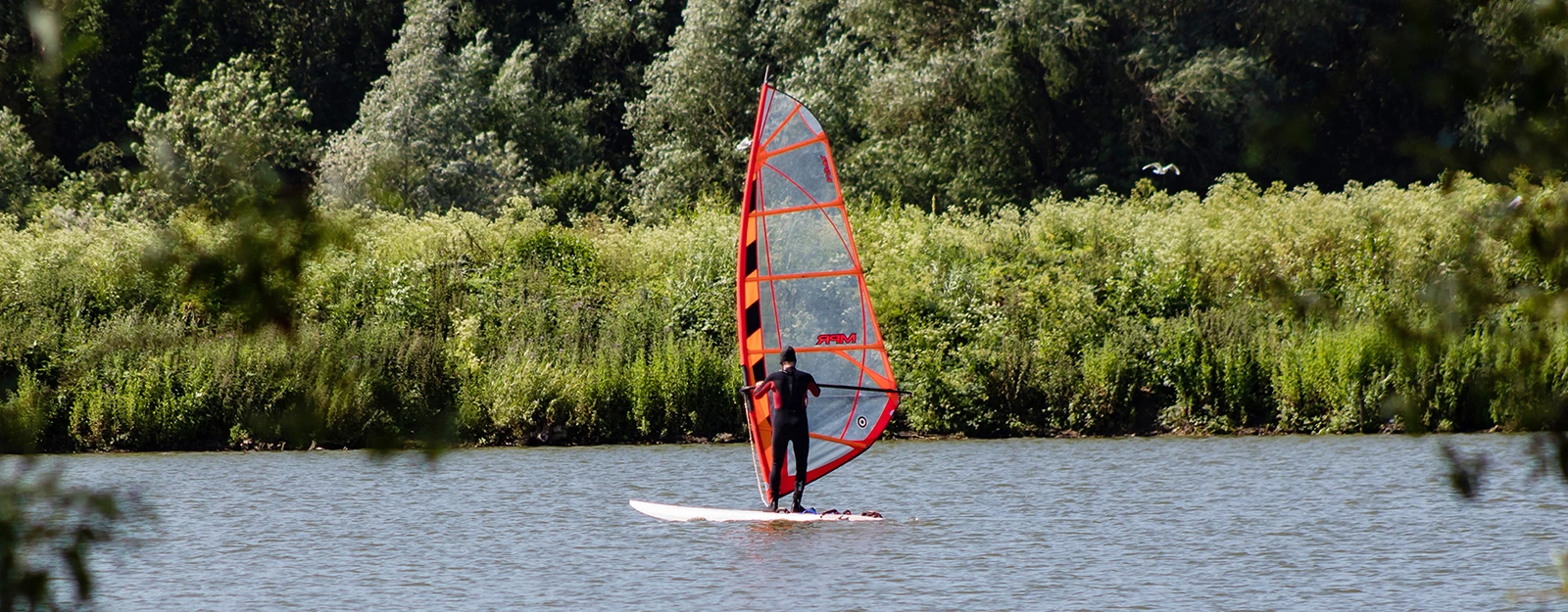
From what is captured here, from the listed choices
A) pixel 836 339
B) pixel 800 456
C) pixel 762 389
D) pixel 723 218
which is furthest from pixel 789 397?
pixel 723 218

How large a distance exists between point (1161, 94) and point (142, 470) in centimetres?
2155

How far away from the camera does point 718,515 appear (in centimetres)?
1379

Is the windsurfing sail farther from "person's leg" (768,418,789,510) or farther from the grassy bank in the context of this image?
the grassy bank

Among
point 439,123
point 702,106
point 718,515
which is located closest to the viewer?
point 718,515

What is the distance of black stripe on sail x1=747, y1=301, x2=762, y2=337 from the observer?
14141 mm

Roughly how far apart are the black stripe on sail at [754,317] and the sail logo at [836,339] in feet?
1.60

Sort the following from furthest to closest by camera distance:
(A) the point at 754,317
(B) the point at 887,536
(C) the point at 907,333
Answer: (C) the point at 907,333, (A) the point at 754,317, (B) the point at 887,536

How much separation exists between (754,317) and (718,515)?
5.17ft

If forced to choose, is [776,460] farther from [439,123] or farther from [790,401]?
[439,123]

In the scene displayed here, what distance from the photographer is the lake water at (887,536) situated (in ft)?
33.3

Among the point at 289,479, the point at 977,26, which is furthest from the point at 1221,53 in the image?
the point at 289,479

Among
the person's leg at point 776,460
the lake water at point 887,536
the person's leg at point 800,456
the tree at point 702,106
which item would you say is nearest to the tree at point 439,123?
the tree at point 702,106

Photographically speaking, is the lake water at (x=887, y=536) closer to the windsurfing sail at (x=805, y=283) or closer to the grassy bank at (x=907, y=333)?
the windsurfing sail at (x=805, y=283)

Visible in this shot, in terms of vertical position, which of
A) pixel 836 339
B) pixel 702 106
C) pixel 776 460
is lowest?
pixel 776 460
